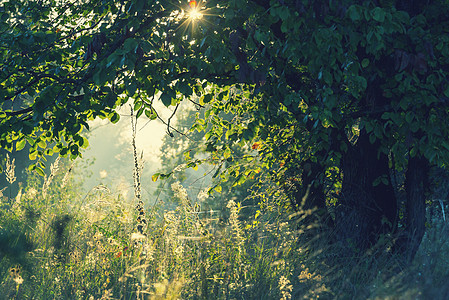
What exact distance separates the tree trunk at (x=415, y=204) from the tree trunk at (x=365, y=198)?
7.9 inches

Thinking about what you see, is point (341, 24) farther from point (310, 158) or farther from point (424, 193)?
point (424, 193)

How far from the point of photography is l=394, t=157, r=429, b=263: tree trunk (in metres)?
5.79

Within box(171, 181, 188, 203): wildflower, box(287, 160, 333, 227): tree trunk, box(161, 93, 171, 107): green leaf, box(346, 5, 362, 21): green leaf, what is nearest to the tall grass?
box(171, 181, 188, 203): wildflower

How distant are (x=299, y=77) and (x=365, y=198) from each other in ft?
6.23

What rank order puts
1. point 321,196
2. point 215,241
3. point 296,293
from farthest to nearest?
1. point 321,196
2. point 215,241
3. point 296,293

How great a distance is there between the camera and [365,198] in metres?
5.95

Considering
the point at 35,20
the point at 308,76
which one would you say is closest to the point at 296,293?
the point at 308,76

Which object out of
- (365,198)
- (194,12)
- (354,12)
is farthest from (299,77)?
(354,12)

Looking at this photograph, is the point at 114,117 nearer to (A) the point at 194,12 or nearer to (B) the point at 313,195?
(A) the point at 194,12

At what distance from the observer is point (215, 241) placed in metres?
4.54

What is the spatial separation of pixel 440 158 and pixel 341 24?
1.80 m

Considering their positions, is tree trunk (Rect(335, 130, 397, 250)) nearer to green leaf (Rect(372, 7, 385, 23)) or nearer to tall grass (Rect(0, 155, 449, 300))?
tall grass (Rect(0, 155, 449, 300))

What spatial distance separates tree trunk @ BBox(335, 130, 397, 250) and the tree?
14 millimetres

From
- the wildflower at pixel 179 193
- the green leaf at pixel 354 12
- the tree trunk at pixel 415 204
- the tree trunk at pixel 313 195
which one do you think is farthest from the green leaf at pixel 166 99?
the tree trunk at pixel 415 204
